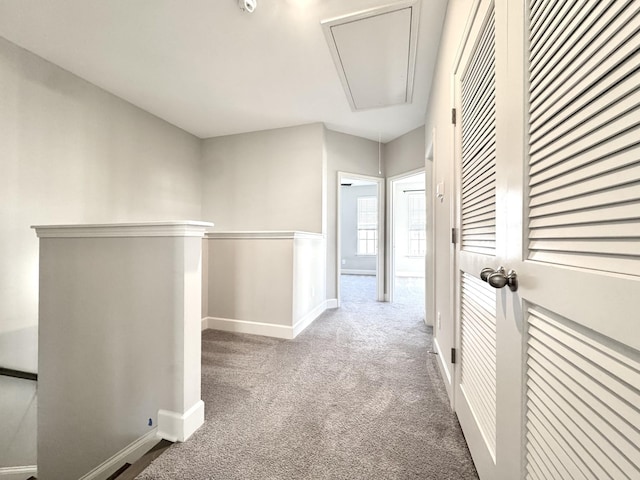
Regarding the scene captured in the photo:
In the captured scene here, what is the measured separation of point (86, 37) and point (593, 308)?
3255 mm

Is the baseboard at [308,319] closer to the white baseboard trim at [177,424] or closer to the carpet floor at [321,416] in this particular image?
the carpet floor at [321,416]

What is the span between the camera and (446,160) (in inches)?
70.7

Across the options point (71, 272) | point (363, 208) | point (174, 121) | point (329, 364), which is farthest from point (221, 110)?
point (363, 208)

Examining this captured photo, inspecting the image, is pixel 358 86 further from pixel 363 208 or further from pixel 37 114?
pixel 363 208

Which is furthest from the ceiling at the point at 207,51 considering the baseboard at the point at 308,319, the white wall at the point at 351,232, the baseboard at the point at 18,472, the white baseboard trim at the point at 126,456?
the white wall at the point at 351,232

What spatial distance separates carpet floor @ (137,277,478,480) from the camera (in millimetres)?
1197

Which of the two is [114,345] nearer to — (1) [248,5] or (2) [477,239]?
(2) [477,239]

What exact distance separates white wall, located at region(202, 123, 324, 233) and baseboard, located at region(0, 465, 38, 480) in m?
2.88

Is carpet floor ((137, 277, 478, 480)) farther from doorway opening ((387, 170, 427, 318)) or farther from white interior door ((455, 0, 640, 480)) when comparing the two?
doorway opening ((387, 170, 427, 318))

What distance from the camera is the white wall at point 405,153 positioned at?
3613mm

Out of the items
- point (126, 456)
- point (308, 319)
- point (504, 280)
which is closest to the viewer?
point (504, 280)

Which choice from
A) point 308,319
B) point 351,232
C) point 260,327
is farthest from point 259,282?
point 351,232

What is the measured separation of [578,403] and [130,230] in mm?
1933

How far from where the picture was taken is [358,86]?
266cm
